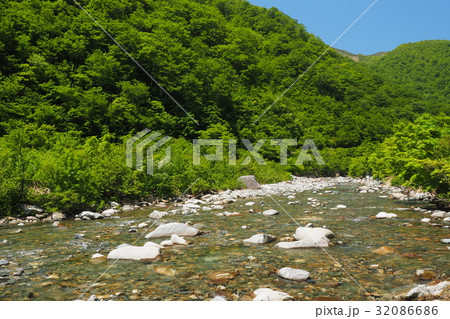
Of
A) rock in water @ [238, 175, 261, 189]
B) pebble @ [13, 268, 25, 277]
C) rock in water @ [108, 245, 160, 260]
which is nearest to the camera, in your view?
pebble @ [13, 268, 25, 277]

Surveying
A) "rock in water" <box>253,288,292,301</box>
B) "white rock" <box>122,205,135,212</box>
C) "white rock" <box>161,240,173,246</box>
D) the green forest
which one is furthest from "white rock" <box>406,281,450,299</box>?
"white rock" <box>122,205,135,212</box>

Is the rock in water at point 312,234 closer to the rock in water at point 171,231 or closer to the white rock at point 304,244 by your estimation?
the white rock at point 304,244

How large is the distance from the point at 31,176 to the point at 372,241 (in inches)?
489

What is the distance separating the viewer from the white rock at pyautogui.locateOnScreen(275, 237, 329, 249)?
6496 millimetres

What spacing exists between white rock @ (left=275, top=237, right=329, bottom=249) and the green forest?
18.3 feet

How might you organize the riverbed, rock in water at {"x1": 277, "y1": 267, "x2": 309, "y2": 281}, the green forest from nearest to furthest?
the riverbed, rock in water at {"x1": 277, "y1": 267, "x2": 309, "y2": 281}, the green forest

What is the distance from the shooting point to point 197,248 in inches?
265

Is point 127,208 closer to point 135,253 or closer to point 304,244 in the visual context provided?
point 135,253

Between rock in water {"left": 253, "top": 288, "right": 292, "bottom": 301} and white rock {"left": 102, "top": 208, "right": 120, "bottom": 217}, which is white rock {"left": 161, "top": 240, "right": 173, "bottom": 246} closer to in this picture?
rock in water {"left": 253, "top": 288, "right": 292, "bottom": 301}

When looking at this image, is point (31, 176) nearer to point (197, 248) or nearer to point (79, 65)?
point (197, 248)

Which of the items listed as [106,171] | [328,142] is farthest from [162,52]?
[328,142]

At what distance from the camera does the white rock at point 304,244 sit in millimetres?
6496

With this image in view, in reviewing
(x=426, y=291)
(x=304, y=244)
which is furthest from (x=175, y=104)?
(x=426, y=291)

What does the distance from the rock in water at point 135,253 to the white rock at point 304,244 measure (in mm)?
2775
